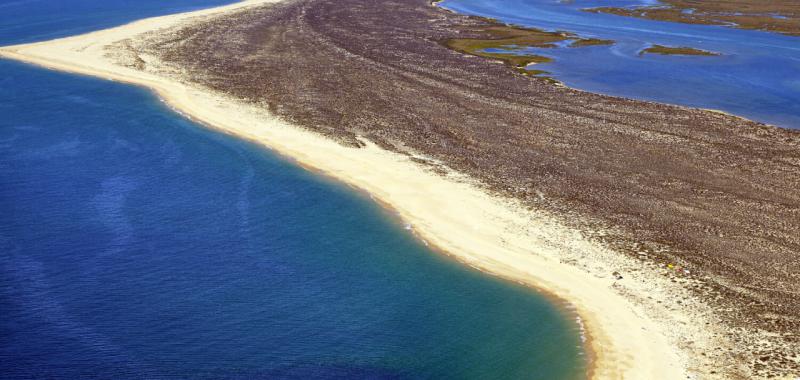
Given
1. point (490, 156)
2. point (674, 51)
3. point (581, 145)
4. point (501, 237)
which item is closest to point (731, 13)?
point (674, 51)

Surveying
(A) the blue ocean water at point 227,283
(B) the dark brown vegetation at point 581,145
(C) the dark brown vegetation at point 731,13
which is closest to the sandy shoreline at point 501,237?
(A) the blue ocean water at point 227,283

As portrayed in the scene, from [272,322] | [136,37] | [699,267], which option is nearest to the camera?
[272,322]

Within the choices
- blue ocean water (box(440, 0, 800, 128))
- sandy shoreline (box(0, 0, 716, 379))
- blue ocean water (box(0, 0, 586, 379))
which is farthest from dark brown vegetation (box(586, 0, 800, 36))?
blue ocean water (box(0, 0, 586, 379))

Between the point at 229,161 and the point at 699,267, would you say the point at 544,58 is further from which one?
the point at 699,267

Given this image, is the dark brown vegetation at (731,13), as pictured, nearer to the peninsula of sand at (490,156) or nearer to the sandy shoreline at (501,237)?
the peninsula of sand at (490,156)

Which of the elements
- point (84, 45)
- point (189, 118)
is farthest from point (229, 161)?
point (84, 45)

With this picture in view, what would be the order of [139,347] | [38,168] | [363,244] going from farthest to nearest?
[38,168] < [363,244] < [139,347]
